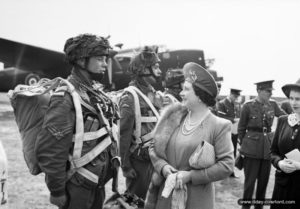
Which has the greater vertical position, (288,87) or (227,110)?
(288,87)

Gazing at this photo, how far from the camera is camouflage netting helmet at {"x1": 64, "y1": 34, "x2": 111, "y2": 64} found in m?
2.81

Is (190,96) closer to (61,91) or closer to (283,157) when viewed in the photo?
(61,91)

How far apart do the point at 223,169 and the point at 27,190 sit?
435 cm

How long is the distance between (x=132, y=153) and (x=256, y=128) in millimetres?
2782

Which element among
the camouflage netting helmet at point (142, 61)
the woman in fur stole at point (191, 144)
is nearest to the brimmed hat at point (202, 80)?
the woman in fur stole at point (191, 144)

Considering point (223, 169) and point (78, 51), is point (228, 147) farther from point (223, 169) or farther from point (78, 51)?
point (78, 51)

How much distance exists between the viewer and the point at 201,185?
2490 millimetres

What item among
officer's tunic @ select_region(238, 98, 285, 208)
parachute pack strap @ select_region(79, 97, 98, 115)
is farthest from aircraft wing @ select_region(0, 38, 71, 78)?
parachute pack strap @ select_region(79, 97, 98, 115)

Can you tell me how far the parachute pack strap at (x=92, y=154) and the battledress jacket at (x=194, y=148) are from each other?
48 cm

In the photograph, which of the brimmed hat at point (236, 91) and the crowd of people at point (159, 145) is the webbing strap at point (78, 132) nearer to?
the crowd of people at point (159, 145)

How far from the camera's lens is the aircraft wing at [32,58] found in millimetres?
18219

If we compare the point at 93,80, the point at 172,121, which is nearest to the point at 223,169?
the point at 172,121

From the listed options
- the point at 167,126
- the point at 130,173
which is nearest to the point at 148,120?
the point at 130,173

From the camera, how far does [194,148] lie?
2469 millimetres
